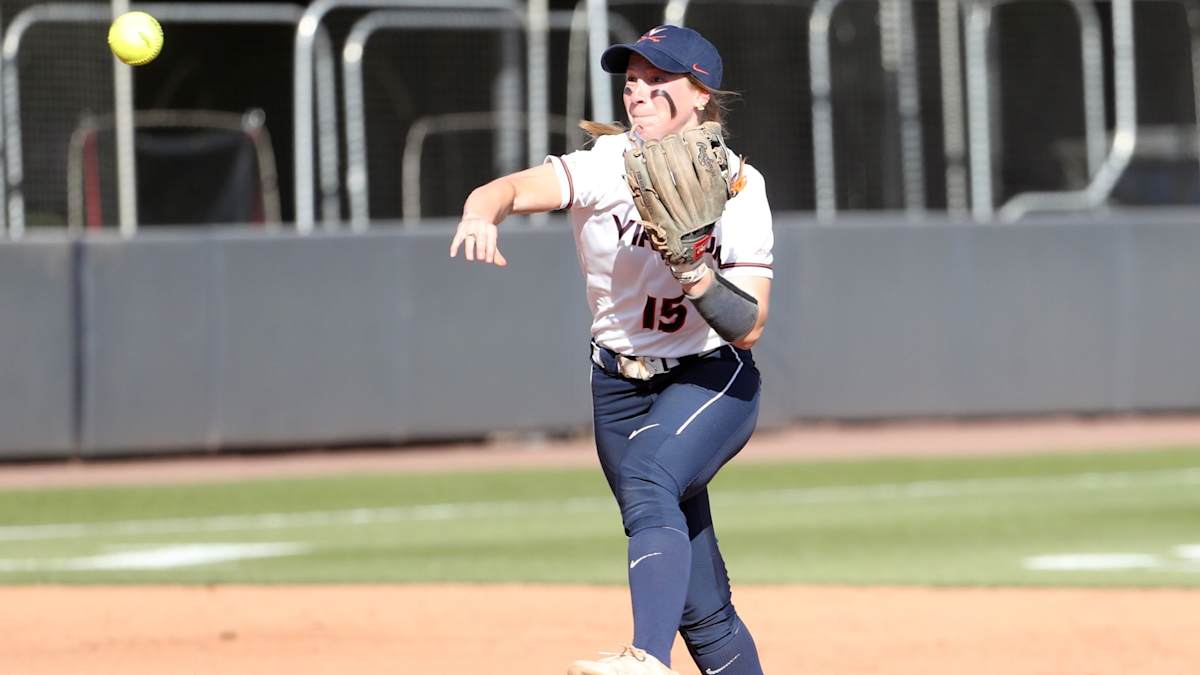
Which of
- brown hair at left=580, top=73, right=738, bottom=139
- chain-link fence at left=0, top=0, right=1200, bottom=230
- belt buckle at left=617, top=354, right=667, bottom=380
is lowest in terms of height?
belt buckle at left=617, top=354, right=667, bottom=380

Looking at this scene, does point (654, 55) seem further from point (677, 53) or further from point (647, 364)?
point (647, 364)

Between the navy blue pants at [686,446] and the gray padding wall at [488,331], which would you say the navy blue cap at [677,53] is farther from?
the gray padding wall at [488,331]

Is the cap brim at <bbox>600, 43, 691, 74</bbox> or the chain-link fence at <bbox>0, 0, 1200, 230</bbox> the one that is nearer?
the cap brim at <bbox>600, 43, 691, 74</bbox>

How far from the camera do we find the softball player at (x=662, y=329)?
411 cm

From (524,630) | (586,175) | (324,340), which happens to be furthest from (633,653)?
(324,340)

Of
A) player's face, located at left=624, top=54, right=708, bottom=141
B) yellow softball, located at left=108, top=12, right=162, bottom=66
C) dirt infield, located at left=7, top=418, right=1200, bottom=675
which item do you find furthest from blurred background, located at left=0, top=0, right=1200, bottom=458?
player's face, located at left=624, top=54, right=708, bottom=141

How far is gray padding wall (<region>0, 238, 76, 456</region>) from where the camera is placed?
12.3m

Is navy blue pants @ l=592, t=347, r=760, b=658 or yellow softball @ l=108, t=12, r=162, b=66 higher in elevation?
yellow softball @ l=108, t=12, r=162, b=66

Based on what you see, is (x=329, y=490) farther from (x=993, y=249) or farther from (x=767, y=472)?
(x=993, y=249)

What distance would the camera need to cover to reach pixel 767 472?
12.3 metres

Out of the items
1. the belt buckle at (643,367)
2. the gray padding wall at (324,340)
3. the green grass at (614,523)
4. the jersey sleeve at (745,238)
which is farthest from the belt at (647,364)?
the gray padding wall at (324,340)

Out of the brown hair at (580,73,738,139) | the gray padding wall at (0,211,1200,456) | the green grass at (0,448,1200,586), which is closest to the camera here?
the brown hair at (580,73,738,139)

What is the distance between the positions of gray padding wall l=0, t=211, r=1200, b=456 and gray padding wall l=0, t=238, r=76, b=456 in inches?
0.5

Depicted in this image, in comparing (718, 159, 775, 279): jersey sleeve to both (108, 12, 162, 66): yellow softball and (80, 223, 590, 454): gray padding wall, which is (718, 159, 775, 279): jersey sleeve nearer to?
(108, 12, 162, 66): yellow softball
